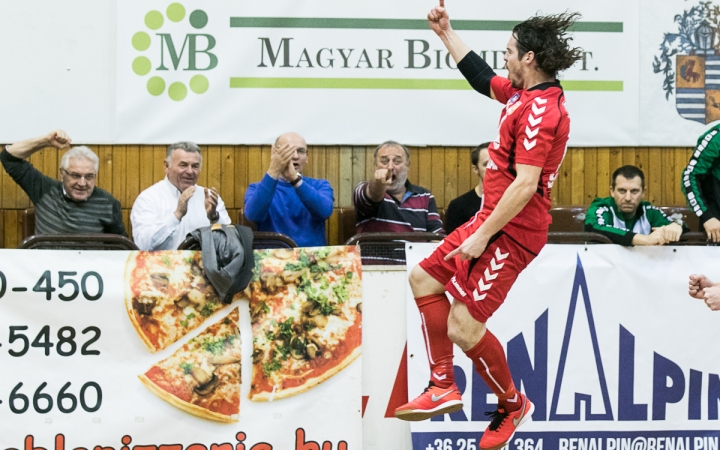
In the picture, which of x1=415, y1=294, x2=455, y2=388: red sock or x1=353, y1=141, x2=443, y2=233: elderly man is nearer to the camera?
x1=415, y1=294, x2=455, y2=388: red sock

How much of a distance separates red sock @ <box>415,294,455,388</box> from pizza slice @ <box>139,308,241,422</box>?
126cm

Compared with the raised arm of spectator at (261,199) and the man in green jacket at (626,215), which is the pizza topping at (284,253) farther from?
the man in green jacket at (626,215)

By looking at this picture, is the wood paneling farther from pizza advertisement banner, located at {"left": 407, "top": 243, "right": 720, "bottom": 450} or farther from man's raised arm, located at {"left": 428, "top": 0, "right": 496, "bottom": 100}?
man's raised arm, located at {"left": 428, "top": 0, "right": 496, "bottom": 100}

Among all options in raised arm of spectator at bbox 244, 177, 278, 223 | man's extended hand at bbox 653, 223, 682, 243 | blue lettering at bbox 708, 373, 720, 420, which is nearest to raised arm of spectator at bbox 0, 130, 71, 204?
raised arm of spectator at bbox 244, 177, 278, 223

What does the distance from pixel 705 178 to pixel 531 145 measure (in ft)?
7.62

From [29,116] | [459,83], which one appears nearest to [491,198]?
[459,83]

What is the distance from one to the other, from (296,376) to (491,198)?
1677 millimetres

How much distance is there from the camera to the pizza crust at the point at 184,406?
203 inches

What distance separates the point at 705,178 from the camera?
589 cm

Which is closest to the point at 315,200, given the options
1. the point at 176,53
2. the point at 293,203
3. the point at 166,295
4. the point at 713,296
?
the point at 293,203

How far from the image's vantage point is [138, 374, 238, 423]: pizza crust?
5.15m

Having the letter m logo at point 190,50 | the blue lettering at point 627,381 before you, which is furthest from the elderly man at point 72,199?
the blue lettering at point 627,381

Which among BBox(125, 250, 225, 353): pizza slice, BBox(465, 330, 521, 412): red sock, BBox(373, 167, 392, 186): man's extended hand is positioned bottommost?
BBox(465, 330, 521, 412): red sock

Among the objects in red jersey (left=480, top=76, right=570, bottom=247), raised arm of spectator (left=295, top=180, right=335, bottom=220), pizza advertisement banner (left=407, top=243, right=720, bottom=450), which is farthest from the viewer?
raised arm of spectator (left=295, top=180, right=335, bottom=220)
